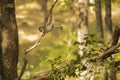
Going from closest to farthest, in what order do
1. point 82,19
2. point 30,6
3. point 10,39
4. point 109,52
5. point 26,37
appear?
point 109,52
point 10,39
point 82,19
point 26,37
point 30,6

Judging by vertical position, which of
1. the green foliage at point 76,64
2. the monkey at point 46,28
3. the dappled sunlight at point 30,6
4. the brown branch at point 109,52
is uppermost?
the dappled sunlight at point 30,6

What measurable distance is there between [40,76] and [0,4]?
1.86 metres

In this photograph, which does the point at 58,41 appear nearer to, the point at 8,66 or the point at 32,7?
the point at 32,7

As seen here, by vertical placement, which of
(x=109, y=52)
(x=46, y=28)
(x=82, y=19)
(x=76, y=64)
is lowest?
(x=76, y=64)

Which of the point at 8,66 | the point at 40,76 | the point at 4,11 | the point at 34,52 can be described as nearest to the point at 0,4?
the point at 4,11

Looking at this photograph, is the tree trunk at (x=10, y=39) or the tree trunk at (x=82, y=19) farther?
the tree trunk at (x=82, y=19)

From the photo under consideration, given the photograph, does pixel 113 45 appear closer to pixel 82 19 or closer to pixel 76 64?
pixel 76 64

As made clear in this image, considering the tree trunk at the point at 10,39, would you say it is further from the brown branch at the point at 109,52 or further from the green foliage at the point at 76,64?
the brown branch at the point at 109,52

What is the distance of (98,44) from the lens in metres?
5.05

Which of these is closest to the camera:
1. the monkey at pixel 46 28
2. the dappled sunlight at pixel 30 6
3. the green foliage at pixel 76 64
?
the green foliage at pixel 76 64

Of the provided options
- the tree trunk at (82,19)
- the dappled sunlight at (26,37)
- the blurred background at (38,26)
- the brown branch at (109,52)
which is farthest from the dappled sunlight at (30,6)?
→ the brown branch at (109,52)

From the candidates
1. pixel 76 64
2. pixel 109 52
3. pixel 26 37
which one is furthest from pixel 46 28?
pixel 26 37

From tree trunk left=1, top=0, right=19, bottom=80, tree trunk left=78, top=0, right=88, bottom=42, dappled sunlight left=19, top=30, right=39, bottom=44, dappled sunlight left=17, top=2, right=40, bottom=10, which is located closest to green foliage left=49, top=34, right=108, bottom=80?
tree trunk left=1, top=0, right=19, bottom=80

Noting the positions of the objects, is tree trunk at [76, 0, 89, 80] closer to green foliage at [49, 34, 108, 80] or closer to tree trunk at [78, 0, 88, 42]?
tree trunk at [78, 0, 88, 42]
